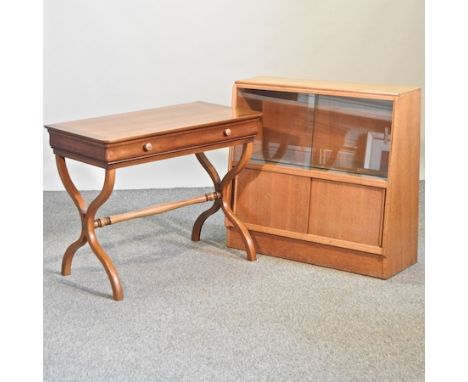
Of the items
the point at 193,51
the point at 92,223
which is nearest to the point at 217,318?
the point at 92,223

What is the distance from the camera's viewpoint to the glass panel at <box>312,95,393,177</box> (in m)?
3.91

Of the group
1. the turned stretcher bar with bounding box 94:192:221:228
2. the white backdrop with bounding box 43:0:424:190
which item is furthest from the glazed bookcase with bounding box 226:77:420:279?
the white backdrop with bounding box 43:0:424:190

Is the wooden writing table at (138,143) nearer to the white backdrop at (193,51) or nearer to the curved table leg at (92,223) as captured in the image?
the curved table leg at (92,223)

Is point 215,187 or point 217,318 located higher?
point 215,187

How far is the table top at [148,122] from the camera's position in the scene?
11.7 feet

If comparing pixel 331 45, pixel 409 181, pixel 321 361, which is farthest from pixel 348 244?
pixel 331 45

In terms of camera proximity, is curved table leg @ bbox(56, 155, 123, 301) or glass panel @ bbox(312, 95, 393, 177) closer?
curved table leg @ bbox(56, 155, 123, 301)

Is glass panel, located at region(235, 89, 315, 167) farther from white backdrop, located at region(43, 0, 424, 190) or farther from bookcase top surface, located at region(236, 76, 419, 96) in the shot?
white backdrop, located at region(43, 0, 424, 190)

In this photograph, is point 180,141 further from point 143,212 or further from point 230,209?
point 230,209

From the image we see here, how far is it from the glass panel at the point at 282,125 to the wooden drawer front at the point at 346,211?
0.69 feet

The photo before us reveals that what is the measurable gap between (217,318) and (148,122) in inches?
42.6

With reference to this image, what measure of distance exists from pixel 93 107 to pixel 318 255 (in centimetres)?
240

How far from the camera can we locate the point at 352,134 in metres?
4.07

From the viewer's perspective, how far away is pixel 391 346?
319 cm
